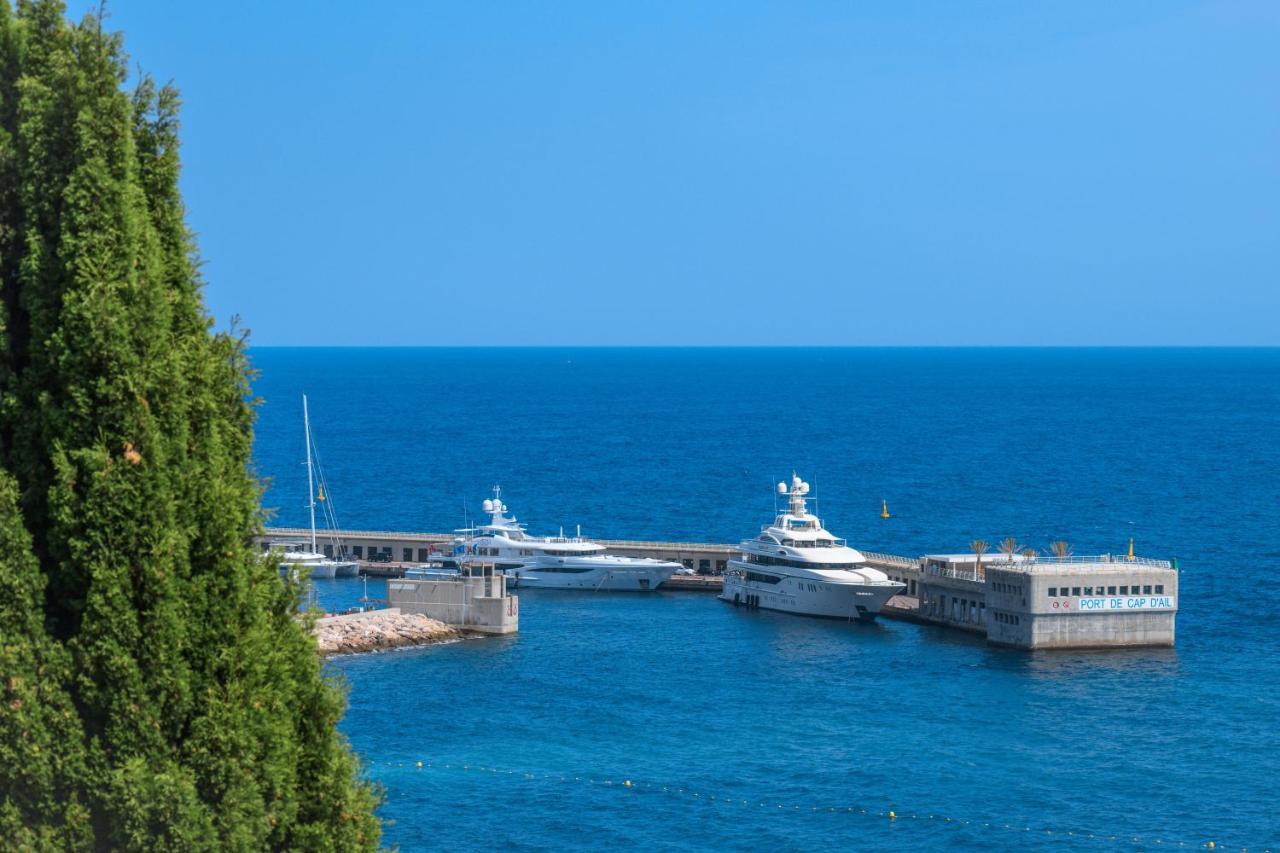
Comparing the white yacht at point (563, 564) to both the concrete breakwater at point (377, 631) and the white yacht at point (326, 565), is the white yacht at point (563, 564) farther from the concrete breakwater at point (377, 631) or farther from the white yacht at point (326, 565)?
the concrete breakwater at point (377, 631)

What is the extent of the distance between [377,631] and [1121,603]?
33338mm

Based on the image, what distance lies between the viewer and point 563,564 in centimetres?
9712

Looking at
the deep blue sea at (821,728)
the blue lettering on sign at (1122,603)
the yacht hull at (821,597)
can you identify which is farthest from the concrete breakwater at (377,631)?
the blue lettering on sign at (1122,603)

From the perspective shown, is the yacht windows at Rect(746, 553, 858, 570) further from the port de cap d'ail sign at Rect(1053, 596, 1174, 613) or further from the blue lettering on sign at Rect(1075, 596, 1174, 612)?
the blue lettering on sign at Rect(1075, 596, 1174, 612)

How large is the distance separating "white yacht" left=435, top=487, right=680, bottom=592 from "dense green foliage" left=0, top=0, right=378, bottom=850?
81.5m

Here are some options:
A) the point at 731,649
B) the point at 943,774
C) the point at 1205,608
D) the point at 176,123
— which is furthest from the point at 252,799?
the point at 1205,608

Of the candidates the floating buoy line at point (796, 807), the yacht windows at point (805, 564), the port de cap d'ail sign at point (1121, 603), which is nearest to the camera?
the floating buoy line at point (796, 807)

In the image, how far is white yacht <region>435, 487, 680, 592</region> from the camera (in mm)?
96500

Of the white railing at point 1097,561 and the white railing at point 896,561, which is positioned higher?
the white railing at point 1097,561

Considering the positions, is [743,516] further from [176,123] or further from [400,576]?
[176,123]

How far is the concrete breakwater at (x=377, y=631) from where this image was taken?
245 ft

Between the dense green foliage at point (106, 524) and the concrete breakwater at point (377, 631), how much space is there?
59.0 m

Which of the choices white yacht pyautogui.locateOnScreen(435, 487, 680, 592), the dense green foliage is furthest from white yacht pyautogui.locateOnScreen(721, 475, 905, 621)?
the dense green foliage

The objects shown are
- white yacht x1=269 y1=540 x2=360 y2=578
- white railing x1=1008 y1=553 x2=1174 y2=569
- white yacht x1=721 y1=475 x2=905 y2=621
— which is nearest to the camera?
white railing x1=1008 y1=553 x2=1174 y2=569
